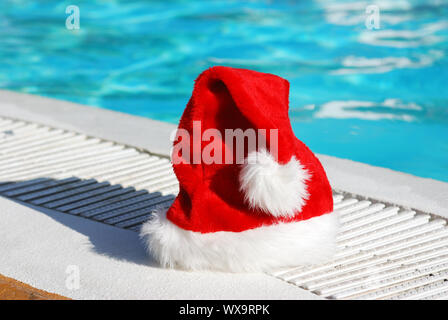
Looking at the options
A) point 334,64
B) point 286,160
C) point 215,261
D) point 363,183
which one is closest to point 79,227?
point 215,261

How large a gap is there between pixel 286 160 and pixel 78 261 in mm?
798

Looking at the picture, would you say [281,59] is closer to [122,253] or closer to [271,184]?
[122,253]

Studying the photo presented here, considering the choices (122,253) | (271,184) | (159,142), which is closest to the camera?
(271,184)

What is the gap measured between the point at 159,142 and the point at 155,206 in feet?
3.09

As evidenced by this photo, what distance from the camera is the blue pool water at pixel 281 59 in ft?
16.8

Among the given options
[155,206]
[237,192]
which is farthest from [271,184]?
[155,206]

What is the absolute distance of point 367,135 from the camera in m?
4.96

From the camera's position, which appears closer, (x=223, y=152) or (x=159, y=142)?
(x=223, y=152)

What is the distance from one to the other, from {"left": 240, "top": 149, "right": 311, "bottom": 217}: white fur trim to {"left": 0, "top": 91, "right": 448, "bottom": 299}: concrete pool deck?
0.80 ft

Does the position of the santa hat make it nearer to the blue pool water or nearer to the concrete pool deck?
the concrete pool deck

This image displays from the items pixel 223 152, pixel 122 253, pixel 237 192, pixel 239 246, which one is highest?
pixel 223 152

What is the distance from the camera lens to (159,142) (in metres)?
3.78

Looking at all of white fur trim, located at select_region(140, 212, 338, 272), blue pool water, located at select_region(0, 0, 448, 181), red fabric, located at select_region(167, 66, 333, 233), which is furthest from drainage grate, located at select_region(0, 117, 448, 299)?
blue pool water, located at select_region(0, 0, 448, 181)

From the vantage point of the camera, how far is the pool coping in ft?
10.00
